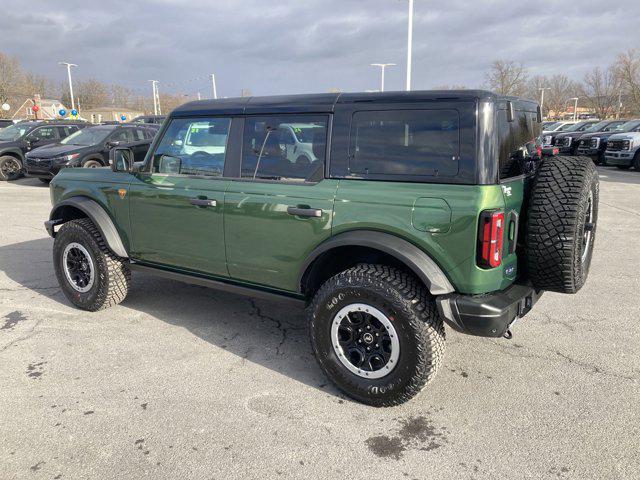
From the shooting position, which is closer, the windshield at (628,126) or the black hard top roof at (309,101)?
the black hard top roof at (309,101)

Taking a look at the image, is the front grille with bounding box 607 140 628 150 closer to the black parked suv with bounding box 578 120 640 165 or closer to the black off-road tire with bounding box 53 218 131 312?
the black parked suv with bounding box 578 120 640 165

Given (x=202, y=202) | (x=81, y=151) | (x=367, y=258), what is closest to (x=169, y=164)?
(x=202, y=202)

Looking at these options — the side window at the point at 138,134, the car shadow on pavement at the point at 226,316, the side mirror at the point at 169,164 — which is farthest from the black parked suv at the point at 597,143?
the side mirror at the point at 169,164

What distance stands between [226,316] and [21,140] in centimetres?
1365

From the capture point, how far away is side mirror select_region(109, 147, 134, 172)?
4208 mm

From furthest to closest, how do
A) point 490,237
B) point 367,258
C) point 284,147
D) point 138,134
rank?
1. point 138,134
2. point 284,147
3. point 367,258
4. point 490,237

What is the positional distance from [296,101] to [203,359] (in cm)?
204

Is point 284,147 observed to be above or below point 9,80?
below

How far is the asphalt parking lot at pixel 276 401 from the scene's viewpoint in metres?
2.60

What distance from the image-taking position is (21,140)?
14.8m

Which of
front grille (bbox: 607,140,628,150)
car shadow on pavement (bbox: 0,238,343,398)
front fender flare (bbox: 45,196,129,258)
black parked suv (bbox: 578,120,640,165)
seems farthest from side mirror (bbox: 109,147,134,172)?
black parked suv (bbox: 578,120,640,165)

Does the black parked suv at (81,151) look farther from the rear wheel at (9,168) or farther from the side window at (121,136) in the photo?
the rear wheel at (9,168)

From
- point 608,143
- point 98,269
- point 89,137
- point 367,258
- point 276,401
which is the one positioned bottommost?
point 276,401

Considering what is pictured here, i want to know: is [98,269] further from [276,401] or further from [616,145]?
[616,145]
